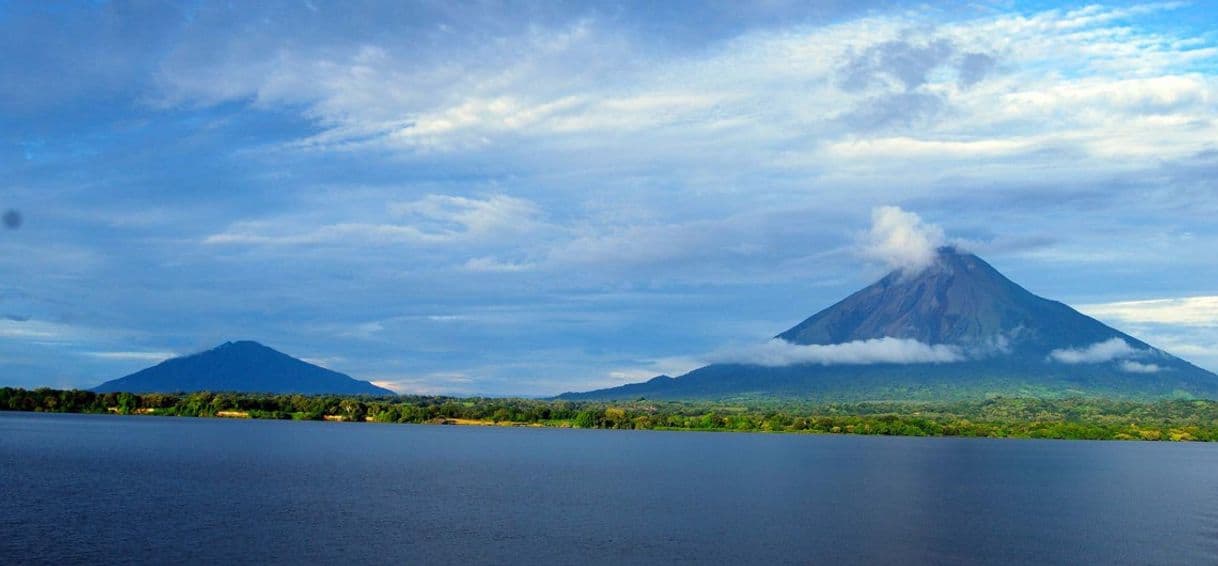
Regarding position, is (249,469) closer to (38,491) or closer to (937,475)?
(38,491)

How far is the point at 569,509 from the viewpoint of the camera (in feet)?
211

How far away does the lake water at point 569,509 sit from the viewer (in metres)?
47.2

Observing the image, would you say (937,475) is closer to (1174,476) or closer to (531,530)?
(1174,476)

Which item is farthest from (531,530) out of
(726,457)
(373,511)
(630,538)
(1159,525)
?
(726,457)

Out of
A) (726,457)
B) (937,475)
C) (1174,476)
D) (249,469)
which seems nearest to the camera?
(249,469)

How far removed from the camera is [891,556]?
161ft

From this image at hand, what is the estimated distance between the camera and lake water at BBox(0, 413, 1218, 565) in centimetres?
4725

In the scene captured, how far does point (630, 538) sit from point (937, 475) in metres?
61.2

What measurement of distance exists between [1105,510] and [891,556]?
34.3m

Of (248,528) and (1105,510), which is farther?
(1105,510)

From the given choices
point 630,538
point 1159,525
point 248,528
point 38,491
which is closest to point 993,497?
point 1159,525

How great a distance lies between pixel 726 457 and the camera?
5049 inches

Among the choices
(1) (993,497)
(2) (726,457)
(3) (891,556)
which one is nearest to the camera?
(3) (891,556)

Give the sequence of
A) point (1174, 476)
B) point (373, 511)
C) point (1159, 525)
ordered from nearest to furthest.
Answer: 1. point (373, 511)
2. point (1159, 525)
3. point (1174, 476)
